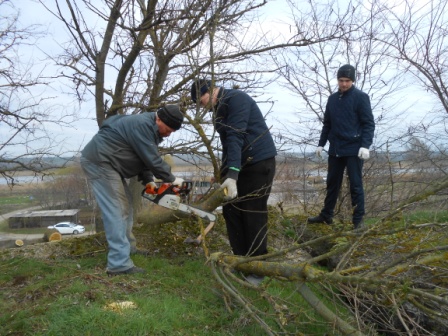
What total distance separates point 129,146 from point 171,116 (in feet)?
1.87

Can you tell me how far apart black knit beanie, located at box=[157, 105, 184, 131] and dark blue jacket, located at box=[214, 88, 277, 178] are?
0.40 m

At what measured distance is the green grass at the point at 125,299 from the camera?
310 centimetres

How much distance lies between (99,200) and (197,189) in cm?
134

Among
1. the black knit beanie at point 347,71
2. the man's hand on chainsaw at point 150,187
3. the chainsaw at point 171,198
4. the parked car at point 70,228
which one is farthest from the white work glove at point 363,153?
the parked car at point 70,228

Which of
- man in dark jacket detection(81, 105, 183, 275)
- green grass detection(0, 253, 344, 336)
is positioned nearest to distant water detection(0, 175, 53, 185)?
green grass detection(0, 253, 344, 336)

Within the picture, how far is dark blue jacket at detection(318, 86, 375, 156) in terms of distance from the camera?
495 cm

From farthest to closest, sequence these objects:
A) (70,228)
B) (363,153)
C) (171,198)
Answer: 1. (70,228)
2. (363,153)
3. (171,198)

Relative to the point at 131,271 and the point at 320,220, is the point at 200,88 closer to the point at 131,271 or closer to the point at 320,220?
the point at 131,271

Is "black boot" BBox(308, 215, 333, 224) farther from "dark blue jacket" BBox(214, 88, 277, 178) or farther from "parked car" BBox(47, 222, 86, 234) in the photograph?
"parked car" BBox(47, 222, 86, 234)

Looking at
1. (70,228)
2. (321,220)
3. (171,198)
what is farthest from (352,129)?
(70,228)

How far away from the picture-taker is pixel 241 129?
4074 mm

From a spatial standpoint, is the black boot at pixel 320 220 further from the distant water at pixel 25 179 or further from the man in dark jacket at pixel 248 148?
the distant water at pixel 25 179

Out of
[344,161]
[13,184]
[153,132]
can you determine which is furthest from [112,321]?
[13,184]

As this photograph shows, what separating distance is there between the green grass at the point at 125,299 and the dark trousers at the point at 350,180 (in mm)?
1426
